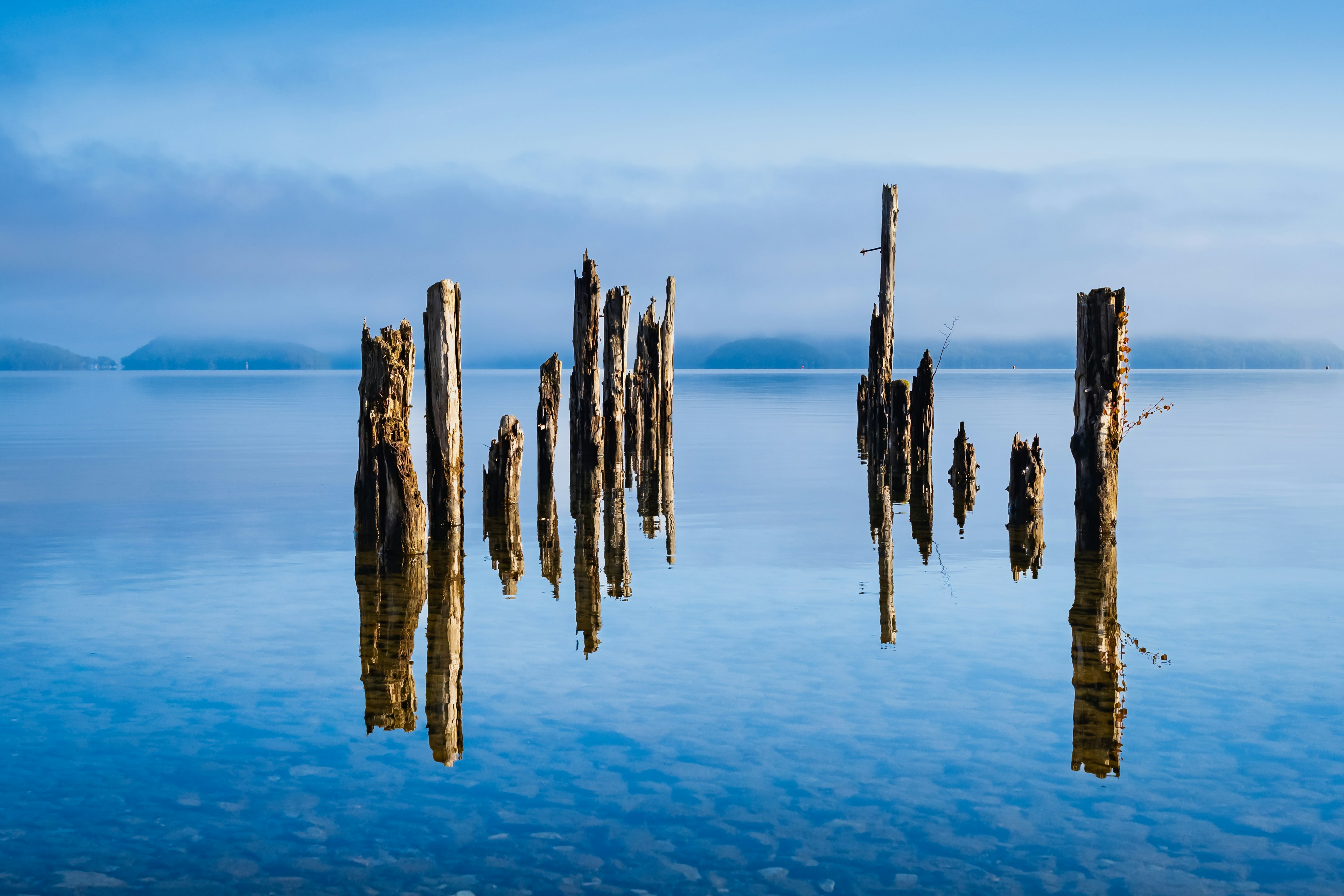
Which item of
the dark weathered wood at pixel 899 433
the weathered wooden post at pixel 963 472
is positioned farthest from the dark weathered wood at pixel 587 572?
the weathered wooden post at pixel 963 472

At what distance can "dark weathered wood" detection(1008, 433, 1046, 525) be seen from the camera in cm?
1496

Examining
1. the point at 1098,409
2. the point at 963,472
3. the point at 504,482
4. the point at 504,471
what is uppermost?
the point at 1098,409

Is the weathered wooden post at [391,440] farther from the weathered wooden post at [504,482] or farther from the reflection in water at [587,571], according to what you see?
the weathered wooden post at [504,482]

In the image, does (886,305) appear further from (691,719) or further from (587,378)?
(691,719)

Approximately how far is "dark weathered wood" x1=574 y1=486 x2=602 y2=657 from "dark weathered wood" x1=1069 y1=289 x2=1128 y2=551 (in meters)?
4.84

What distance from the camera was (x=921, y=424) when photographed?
19.6 m

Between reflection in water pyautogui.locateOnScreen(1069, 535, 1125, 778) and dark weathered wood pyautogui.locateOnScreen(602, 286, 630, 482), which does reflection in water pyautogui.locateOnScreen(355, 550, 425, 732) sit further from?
dark weathered wood pyautogui.locateOnScreen(602, 286, 630, 482)

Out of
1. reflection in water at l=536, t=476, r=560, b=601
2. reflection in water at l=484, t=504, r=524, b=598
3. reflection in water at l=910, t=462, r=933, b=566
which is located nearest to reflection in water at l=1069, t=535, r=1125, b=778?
reflection in water at l=910, t=462, r=933, b=566

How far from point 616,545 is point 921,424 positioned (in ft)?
25.1

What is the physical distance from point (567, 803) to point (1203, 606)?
6.65 m

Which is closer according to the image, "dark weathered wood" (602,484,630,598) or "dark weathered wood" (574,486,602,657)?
"dark weathered wood" (574,486,602,657)

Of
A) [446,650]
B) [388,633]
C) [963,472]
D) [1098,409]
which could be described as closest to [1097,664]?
[1098,409]

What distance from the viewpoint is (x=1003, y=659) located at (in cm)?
840

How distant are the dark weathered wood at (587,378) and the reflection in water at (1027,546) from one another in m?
6.45
